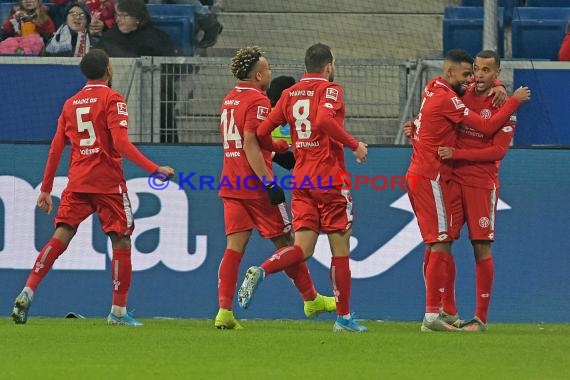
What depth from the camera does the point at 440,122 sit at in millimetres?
9953

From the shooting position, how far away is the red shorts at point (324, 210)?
977 cm

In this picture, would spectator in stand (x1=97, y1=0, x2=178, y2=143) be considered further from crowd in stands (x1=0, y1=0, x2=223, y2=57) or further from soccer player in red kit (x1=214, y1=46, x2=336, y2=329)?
soccer player in red kit (x1=214, y1=46, x2=336, y2=329)

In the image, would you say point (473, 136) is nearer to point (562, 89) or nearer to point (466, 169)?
point (466, 169)

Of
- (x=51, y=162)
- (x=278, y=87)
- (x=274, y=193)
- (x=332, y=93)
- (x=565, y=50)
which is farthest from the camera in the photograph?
(x=565, y=50)

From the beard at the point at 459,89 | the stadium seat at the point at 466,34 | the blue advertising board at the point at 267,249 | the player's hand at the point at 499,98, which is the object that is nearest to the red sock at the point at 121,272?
the blue advertising board at the point at 267,249

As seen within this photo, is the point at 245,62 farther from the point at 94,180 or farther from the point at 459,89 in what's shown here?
the point at 459,89

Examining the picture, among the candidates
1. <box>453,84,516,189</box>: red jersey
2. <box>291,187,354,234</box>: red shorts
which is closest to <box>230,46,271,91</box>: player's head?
<box>291,187,354,234</box>: red shorts

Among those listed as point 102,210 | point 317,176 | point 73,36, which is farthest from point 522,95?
point 73,36

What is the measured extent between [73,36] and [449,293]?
5.69m

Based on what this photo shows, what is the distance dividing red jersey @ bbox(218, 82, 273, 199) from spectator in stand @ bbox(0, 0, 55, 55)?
15.7 ft

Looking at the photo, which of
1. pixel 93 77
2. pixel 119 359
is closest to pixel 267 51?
pixel 93 77

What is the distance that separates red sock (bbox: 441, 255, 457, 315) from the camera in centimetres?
1031

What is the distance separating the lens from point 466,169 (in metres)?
10.1

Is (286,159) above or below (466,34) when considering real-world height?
below
